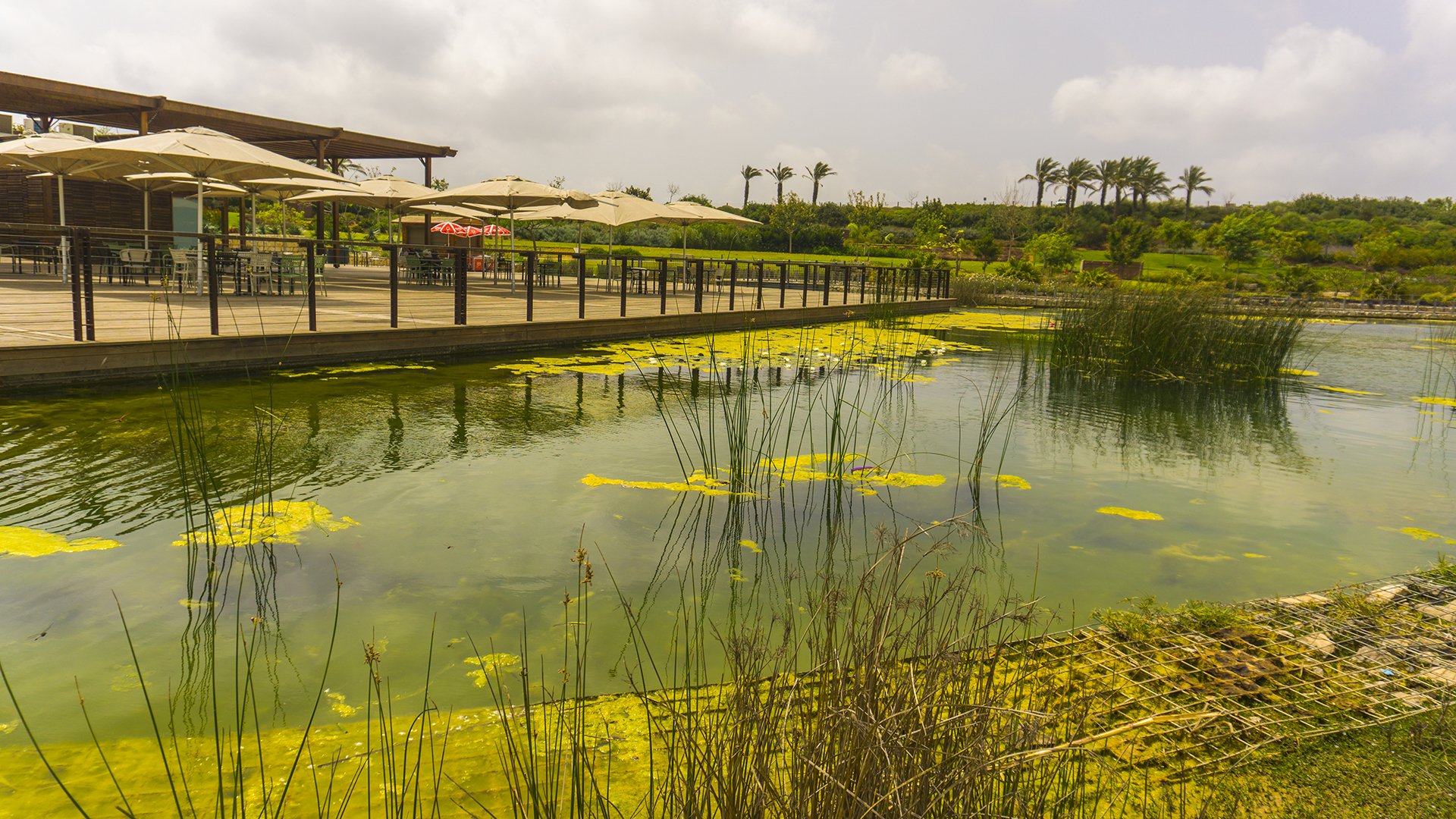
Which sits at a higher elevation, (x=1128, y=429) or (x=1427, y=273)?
(x=1427, y=273)

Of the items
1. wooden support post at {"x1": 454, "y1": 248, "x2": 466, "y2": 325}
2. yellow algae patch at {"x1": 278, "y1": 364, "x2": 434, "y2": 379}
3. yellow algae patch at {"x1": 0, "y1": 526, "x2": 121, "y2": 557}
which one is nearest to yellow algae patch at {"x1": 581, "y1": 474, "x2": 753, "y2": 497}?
yellow algae patch at {"x1": 0, "y1": 526, "x2": 121, "y2": 557}

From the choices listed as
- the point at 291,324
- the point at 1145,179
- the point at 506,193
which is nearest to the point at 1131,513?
the point at 291,324

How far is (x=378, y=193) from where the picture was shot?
42.6 ft

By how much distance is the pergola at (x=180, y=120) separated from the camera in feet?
42.4

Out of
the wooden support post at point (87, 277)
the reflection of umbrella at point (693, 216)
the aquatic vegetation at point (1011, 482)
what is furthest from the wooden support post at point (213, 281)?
the reflection of umbrella at point (693, 216)

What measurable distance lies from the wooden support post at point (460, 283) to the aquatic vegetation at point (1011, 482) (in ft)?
18.4

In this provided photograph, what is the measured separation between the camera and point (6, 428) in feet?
14.8

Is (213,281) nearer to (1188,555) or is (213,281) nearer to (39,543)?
(39,543)

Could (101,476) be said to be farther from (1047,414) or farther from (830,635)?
(1047,414)

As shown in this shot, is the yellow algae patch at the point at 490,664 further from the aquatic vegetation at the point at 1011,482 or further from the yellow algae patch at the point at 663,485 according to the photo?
the aquatic vegetation at the point at 1011,482

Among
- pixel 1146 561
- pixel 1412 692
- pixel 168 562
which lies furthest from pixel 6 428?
pixel 1412 692

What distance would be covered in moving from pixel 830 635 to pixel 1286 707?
4.52ft

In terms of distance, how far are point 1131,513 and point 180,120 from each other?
17173 millimetres

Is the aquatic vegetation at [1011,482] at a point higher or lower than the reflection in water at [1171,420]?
lower
